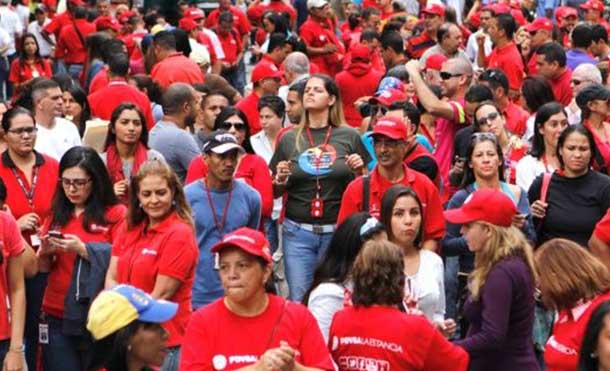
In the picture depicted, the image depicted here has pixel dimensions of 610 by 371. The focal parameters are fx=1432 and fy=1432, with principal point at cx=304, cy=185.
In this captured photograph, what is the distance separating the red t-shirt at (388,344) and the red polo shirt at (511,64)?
30.1 ft

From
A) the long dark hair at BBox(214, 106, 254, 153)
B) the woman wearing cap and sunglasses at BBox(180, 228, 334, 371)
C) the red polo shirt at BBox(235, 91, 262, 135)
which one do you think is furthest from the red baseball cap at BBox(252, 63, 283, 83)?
the woman wearing cap and sunglasses at BBox(180, 228, 334, 371)

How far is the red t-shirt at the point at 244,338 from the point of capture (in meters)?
6.11

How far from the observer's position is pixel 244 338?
20.1 feet

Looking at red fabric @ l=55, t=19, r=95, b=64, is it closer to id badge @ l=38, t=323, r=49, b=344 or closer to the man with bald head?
the man with bald head

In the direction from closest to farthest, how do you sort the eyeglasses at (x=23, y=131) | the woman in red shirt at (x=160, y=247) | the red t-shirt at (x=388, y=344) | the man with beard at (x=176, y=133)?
the red t-shirt at (x=388, y=344) < the woman in red shirt at (x=160, y=247) < the eyeglasses at (x=23, y=131) < the man with beard at (x=176, y=133)

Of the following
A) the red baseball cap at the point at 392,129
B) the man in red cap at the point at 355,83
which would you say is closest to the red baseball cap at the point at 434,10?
the man in red cap at the point at 355,83

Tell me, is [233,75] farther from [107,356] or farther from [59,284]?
[107,356]

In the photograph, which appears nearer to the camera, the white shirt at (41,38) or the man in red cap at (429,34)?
the man in red cap at (429,34)

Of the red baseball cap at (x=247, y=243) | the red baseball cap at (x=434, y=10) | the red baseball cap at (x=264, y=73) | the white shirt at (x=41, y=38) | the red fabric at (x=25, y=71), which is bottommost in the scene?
the red baseball cap at (x=247, y=243)

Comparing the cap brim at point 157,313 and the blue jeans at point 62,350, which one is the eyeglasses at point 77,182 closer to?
the blue jeans at point 62,350

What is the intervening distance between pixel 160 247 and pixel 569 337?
2199 mm

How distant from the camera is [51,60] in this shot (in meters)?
22.3

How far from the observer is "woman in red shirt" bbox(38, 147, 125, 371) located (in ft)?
27.3

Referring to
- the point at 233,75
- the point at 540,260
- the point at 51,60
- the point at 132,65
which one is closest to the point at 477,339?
the point at 540,260
